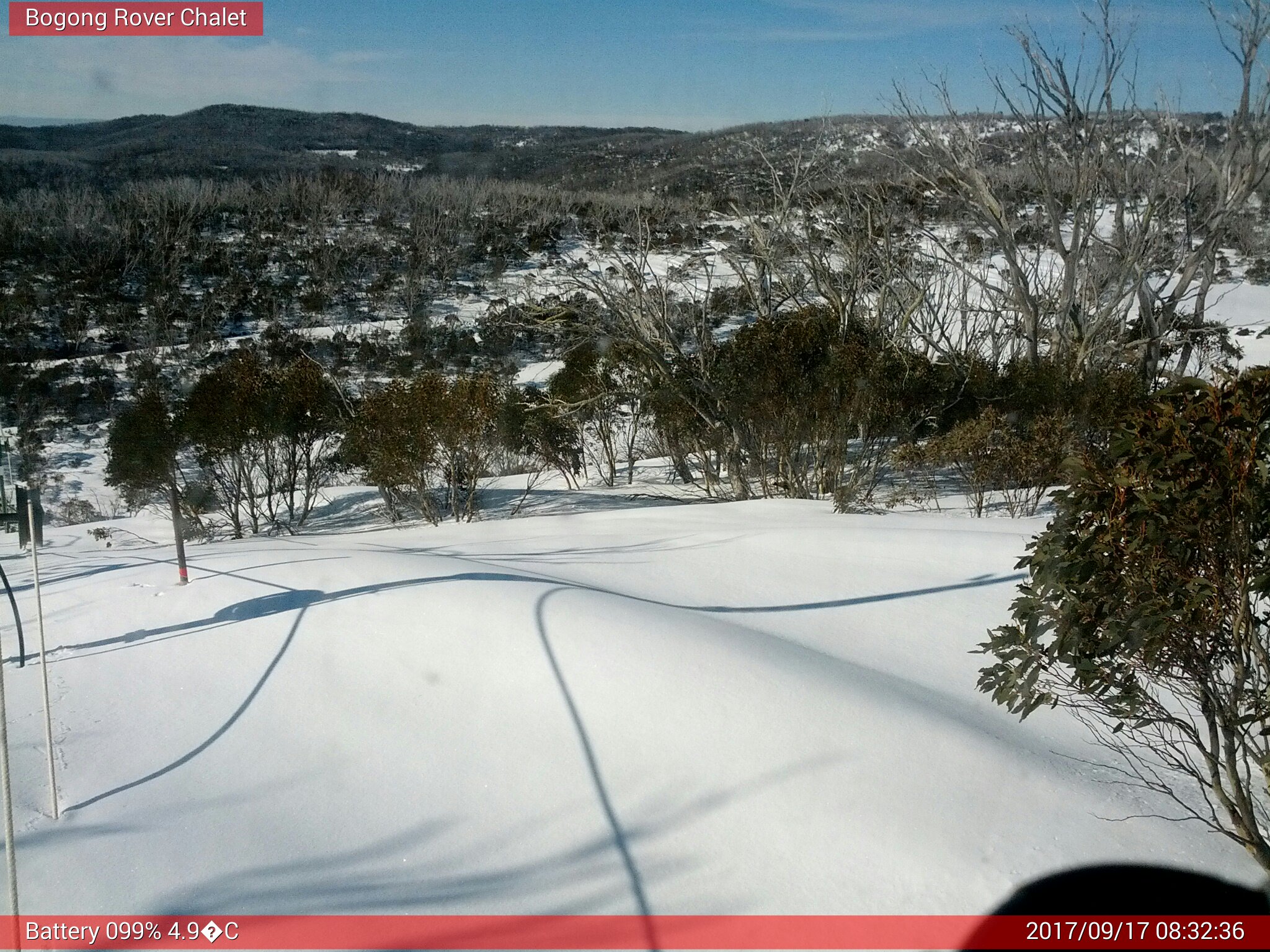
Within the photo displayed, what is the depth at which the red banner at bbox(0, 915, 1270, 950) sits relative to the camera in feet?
11.3

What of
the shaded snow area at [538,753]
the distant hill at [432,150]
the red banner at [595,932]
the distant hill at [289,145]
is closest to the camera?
the red banner at [595,932]

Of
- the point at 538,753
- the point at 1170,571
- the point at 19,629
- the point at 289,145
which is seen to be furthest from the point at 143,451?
the point at 289,145

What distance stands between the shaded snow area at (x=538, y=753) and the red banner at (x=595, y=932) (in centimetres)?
8

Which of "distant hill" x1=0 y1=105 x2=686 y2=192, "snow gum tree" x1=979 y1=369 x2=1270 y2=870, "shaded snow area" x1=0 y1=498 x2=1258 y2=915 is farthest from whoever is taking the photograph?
"distant hill" x1=0 y1=105 x2=686 y2=192

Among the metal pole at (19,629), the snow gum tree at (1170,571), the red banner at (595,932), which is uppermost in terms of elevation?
the snow gum tree at (1170,571)

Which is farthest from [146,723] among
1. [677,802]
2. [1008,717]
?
[1008,717]

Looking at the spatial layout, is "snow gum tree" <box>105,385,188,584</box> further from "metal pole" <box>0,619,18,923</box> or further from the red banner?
the red banner

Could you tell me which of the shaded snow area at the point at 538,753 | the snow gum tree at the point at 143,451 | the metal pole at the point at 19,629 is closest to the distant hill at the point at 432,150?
the snow gum tree at the point at 143,451

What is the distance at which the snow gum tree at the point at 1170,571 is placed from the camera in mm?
2986

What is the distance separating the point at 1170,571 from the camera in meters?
3.08

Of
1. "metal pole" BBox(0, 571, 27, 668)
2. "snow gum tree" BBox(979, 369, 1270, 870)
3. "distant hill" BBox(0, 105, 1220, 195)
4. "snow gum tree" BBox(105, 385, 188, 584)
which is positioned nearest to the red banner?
"snow gum tree" BBox(979, 369, 1270, 870)

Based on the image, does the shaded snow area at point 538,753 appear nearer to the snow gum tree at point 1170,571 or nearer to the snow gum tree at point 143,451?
the snow gum tree at point 1170,571

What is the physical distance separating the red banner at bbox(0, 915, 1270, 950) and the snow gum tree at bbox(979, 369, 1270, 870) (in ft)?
2.26

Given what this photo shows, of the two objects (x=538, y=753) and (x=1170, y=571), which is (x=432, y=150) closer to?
(x=538, y=753)
